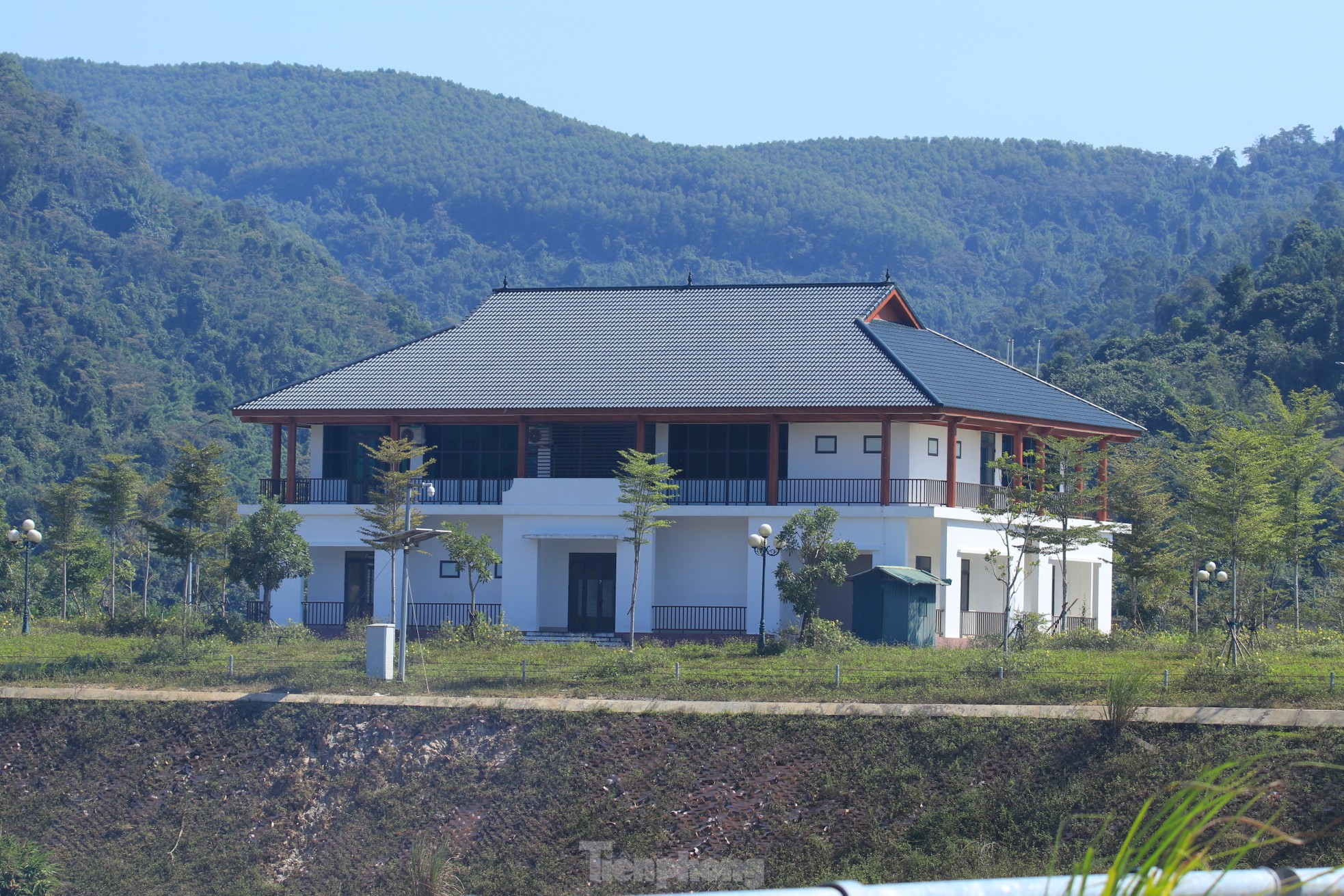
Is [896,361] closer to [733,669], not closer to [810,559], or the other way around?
[810,559]

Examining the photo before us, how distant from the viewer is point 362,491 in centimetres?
3741

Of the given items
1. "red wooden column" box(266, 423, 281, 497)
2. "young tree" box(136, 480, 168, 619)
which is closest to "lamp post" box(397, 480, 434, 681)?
"red wooden column" box(266, 423, 281, 497)

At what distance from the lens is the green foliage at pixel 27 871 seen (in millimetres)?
20406

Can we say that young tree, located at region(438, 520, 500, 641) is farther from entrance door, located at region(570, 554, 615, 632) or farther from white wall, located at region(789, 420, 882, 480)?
white wall, located at region(789, 420, 882, 480)

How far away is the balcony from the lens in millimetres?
36594

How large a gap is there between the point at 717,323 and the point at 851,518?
26.3 ft

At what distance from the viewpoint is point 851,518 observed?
110ft

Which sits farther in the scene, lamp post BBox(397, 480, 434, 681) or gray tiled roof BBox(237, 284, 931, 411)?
gray tiled roof BBox(237, 284, 931, 411)

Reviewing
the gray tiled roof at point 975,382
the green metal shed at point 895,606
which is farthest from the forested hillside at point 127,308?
the green metal shed at point 895,606

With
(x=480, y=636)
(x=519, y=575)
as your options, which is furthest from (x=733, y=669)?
(x=519, y=575)

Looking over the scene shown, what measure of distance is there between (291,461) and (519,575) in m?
7.23

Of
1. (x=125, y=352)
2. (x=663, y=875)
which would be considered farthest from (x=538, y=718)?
(x=125, y=352)

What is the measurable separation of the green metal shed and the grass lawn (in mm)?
1199

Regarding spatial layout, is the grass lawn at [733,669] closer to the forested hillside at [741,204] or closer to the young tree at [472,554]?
the young tree at [472,554]
